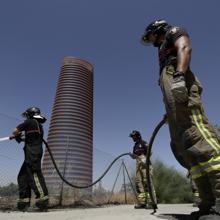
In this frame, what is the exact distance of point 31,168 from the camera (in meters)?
5.15

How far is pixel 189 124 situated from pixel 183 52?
758 millimetres

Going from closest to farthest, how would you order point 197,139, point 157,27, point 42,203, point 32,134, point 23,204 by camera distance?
1. point 197,139
2. point 157,27
3. point 42,203
4. point 23,204
5. point 32,134

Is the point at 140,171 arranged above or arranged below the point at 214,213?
above

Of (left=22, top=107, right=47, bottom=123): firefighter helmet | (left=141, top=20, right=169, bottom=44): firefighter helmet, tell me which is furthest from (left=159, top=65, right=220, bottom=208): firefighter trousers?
(left=22, top=107, right=47, bottom=123): firefighter helmet

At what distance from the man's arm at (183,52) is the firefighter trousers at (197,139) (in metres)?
0.18

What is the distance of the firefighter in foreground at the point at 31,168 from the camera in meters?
5.03

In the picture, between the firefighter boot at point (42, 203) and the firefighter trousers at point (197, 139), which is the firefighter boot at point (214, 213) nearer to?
the firefighter trousers at point (197, 139)

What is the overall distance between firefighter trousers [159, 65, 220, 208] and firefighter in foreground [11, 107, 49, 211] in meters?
3.26

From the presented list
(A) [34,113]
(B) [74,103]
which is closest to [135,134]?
(A) [34,113]

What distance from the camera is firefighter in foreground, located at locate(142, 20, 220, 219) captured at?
2205 millimetres

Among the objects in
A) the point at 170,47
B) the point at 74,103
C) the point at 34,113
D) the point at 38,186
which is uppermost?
the point at 74,103

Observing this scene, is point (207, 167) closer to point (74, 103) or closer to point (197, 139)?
point (197, 139)

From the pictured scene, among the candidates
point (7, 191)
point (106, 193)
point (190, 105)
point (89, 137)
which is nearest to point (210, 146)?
point (190, 105)

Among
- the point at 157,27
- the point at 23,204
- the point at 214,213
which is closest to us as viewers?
the point at 214,213
